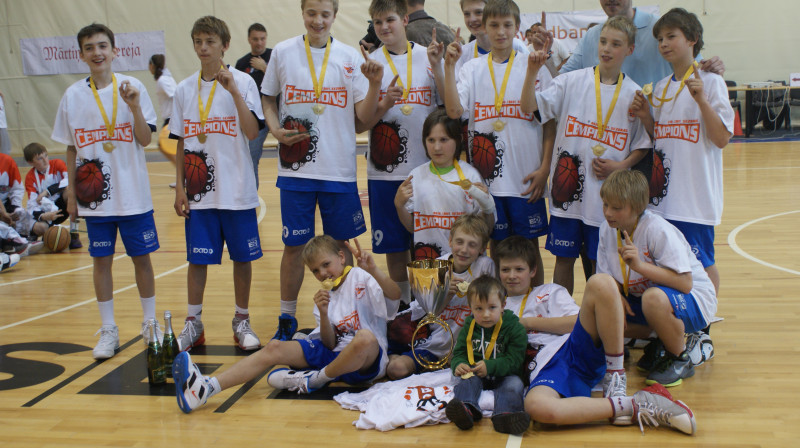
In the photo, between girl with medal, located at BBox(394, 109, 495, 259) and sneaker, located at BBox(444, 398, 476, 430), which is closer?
A: sneaker, located at BBox(444, 398, 476, 430)

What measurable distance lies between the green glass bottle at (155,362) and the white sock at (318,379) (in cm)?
83

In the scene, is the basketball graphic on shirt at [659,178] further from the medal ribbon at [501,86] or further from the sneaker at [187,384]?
the sneaker at [187,384]

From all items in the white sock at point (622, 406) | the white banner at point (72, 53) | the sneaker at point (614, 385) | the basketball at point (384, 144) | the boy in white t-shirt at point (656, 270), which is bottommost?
the white sock at point (622, 406)

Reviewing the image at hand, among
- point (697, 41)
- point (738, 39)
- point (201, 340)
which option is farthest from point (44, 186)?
point (738, 39)

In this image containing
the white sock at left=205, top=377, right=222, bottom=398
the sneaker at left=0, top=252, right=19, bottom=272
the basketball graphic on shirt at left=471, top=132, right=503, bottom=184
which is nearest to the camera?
the white sock at left=205, top=377, right=222, bottom=398

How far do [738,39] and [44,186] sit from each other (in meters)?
12.6

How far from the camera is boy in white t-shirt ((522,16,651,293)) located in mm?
3998

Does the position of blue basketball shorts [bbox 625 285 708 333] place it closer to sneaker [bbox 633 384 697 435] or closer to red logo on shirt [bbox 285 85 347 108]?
sneaker [bbox 633 384 697 435]

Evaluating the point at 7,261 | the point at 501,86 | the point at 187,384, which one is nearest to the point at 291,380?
the point at 187,384

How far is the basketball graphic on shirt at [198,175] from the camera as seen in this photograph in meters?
4.36

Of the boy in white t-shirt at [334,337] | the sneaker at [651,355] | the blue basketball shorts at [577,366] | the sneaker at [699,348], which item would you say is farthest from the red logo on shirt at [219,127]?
the sneaker at [699,348]

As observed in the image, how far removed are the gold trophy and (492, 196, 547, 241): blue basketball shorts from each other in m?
0.55

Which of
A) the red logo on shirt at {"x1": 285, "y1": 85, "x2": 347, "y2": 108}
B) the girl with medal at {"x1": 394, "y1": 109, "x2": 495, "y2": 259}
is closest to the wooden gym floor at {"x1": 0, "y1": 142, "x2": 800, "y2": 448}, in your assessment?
the girl with medal at {"x1": 394, "y1": 109, "x2": 495, "y2": 259}

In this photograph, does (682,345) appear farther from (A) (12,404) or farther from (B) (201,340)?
(A) (12,404)
